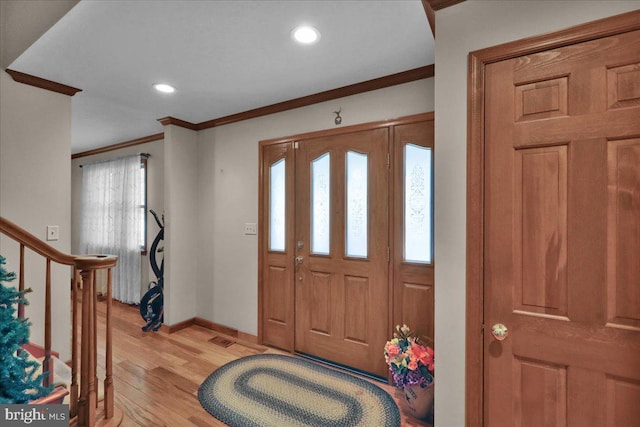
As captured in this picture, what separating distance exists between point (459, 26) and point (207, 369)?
3.05 meters

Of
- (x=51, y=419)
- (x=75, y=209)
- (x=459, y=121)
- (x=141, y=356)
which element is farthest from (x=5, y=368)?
(x=75, y=209)

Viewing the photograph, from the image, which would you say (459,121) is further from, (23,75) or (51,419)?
(23,75)

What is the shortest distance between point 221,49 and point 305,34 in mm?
590

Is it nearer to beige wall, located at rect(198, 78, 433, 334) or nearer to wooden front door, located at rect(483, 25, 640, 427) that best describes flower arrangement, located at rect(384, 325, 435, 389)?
wooden front door, located at rect(483, 25, 640, 427)

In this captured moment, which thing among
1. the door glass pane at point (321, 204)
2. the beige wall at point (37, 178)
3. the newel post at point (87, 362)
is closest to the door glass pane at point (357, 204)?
the door glass pane at point (321, 204)

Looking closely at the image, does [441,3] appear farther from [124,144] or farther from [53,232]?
[124,144]

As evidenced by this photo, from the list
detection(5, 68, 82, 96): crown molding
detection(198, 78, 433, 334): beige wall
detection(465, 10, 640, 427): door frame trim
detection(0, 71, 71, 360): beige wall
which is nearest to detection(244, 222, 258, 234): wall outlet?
detection(198, 78, 433, 334): beige wall

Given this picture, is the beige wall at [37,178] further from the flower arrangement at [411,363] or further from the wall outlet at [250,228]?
the flower arrangement at [411,363]

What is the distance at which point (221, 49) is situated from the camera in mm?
1976

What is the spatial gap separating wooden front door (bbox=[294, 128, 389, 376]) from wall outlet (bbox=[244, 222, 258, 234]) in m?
0.54

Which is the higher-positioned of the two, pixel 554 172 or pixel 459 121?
pixel 459 121

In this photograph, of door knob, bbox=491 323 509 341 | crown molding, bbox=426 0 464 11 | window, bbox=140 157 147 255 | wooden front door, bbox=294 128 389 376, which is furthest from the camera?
window, bbox=140 157 147 255

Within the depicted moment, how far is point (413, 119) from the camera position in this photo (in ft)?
7.52

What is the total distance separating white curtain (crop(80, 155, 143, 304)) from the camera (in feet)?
14.3
